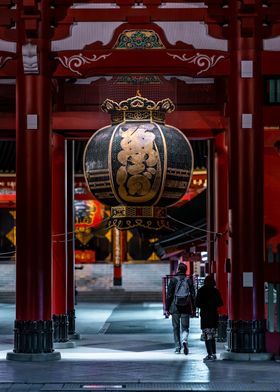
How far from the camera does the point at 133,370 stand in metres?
16.8

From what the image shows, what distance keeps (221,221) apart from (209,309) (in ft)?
18.2

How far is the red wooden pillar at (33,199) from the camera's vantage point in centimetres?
1848

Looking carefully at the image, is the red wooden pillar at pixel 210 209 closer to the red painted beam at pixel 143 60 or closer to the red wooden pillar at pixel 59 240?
the red wooden pillar at pixel 59 240

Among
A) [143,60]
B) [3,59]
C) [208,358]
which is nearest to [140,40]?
[143,60]

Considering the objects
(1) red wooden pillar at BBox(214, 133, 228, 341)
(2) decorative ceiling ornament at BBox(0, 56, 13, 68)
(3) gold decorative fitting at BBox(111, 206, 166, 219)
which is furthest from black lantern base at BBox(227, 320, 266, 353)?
(2) decorative ceiling ornament at BBox(0, 56, 13, 68)

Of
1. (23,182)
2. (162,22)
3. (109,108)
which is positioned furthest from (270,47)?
(23,182)

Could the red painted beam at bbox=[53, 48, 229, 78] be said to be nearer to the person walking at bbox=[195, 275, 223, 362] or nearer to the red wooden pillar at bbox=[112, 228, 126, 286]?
the person walking at bbox=[195, 275, 223, 362]

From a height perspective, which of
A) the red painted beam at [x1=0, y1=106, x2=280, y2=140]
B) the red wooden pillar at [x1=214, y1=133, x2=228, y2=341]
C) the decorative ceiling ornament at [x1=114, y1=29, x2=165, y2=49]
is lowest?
the red wooden pillar at [x1=214, y1=133, x2=228, y2=341]

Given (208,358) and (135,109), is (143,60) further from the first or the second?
(208,358)

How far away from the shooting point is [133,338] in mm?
25828

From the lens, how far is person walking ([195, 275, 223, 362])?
18.6 metres

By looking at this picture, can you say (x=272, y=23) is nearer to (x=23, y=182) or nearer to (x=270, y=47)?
(x=270, y=47)

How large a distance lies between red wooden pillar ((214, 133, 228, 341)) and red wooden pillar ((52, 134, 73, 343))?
344 centimetres

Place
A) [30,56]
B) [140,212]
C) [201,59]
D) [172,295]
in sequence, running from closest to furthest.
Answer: [140,212] → [30,56] → [201,59] → [172,295]
